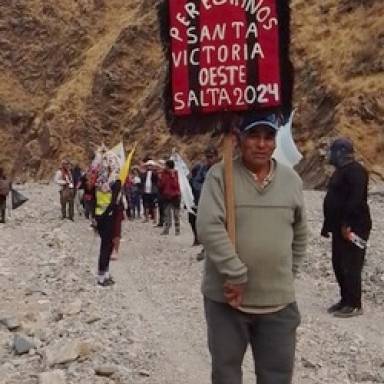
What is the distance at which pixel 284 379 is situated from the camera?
418 cm

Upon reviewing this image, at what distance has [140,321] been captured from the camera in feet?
27.2

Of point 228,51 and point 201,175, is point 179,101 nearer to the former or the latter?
point 228,51

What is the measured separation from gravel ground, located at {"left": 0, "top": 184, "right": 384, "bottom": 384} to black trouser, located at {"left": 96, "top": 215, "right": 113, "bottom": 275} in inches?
12.3

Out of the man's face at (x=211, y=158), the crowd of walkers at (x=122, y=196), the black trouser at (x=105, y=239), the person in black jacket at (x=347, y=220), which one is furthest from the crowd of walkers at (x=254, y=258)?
the man's face at (x=211, y=158)

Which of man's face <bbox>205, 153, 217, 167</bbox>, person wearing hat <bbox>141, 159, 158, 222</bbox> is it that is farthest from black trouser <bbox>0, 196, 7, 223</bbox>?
man's face <bbox>205, 153, 217, 167</bbox>

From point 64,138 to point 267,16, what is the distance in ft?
139

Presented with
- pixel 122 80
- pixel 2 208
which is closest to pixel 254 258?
pixel 2 208

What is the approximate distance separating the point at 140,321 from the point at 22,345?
5.48 ft

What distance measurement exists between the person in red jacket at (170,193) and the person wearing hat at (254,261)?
40.2 ft

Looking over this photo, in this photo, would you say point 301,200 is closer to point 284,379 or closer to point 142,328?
point 284,379

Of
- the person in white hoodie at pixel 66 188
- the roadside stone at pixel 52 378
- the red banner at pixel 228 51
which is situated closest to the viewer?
the red banner at pixel 228 51

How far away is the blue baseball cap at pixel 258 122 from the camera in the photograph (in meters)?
4.17

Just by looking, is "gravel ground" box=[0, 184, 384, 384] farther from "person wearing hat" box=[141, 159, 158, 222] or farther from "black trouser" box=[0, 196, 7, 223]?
"black trouser" box=[0, 196, 7, 223]

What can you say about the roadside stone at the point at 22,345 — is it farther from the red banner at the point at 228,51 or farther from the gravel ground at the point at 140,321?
the red banner at the point at 228,51
